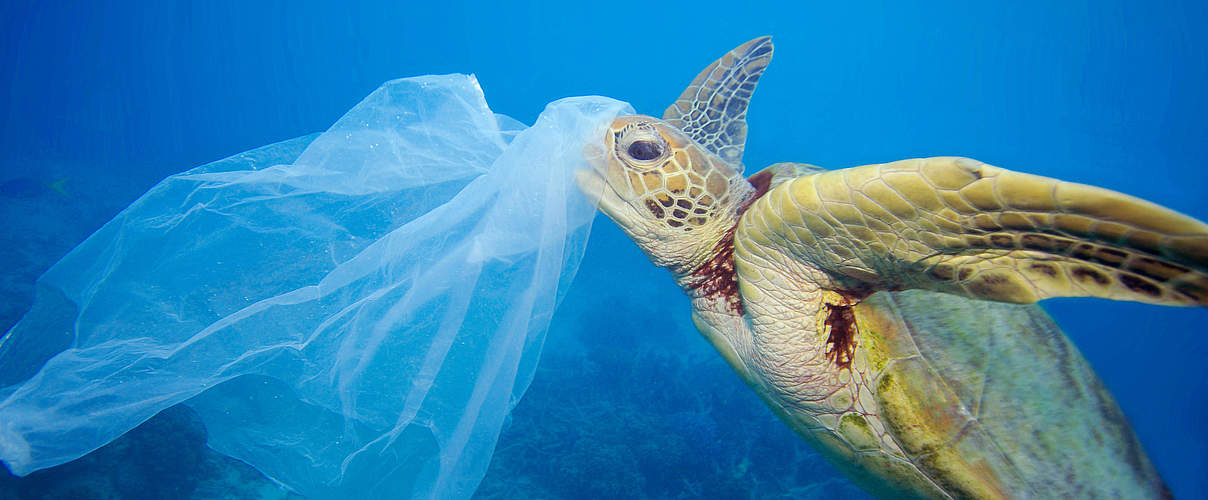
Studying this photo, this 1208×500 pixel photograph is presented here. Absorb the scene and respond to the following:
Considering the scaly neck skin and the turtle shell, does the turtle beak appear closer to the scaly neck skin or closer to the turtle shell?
the scaly neck skin

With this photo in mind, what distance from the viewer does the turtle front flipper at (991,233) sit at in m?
0.70

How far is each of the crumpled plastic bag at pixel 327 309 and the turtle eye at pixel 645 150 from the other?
0.25 metres

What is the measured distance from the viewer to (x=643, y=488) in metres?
4.57

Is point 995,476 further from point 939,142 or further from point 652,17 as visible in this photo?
point 652,17

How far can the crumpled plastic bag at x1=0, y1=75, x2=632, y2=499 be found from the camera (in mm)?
1258

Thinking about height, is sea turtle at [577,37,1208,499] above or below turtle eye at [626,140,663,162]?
below

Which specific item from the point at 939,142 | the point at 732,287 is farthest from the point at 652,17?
the point at 732,287

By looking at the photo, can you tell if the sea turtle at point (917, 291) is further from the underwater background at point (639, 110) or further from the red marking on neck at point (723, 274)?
the underwater background at point (639, 110)

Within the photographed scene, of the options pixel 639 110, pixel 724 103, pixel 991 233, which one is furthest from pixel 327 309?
pixel 639 110

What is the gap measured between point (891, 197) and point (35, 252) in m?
13.7

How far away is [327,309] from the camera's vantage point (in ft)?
4.33

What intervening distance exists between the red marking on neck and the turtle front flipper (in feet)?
1.74

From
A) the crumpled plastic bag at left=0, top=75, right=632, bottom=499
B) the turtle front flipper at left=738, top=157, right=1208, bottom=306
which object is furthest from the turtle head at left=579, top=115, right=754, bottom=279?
the turtle front flipper at left=738, top=157, right=1208, bottom=306

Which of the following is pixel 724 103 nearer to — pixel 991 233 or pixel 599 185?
pixel 599 185
